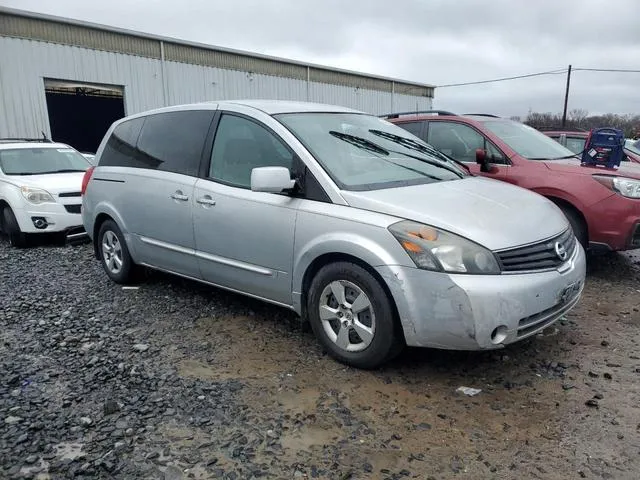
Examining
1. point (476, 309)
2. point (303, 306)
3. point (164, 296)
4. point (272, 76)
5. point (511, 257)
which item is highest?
point (272, 76)

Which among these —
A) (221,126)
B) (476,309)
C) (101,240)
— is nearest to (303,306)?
(476,309)

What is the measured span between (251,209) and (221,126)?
36.3 inches

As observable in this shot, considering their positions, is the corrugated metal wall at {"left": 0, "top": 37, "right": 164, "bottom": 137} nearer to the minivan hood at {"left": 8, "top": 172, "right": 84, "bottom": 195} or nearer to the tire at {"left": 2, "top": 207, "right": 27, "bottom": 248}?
the minivan hood at {"left": 8, "top": 172, "right": 84, "bottom": 195}

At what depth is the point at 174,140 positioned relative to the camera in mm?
4723

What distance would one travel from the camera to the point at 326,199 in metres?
3.54

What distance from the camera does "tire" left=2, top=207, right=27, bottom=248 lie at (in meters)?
7.48

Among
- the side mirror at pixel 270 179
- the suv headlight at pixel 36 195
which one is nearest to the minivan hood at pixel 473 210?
the side mirror at pixel 270 179

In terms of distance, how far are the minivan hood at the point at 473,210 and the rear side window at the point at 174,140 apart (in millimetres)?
1644

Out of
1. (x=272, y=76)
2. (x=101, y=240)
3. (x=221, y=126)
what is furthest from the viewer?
(x=272, y=76)

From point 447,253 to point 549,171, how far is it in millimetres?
3105

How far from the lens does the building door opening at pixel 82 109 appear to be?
15.3m

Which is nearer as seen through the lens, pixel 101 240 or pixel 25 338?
pixel 25 338

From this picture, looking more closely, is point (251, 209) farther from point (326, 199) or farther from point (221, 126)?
point (221, 126)

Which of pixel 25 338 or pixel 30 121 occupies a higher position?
pixel 30 121
